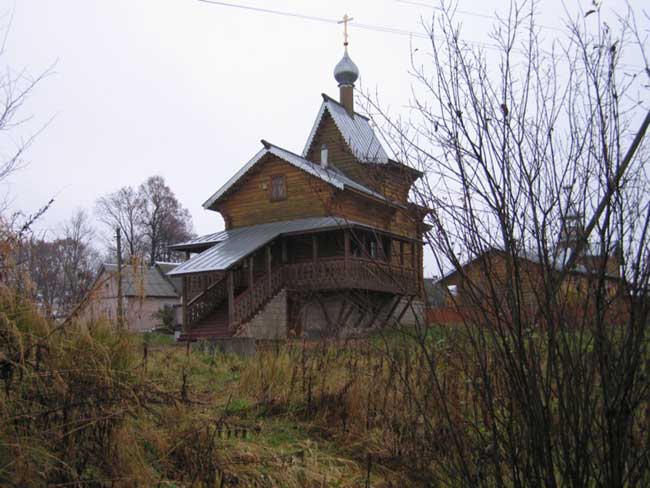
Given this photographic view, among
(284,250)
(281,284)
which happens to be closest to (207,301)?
(281,284)

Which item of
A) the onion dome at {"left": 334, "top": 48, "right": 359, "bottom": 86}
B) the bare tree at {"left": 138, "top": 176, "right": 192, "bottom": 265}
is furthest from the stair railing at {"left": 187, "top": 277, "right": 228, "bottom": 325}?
the bare tree at {"left": 138, "top": 176, "right": 192, "bottom": 265}

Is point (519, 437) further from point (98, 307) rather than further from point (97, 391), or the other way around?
point (98, 307)

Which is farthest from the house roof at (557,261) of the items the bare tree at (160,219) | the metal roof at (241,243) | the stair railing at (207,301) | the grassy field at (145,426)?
the bare tree at (160,219)

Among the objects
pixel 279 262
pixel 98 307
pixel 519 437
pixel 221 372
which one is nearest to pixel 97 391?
pixel 98 307

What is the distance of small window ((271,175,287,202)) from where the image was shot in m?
22.0

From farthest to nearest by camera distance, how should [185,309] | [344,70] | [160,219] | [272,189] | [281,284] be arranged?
[160,219] → [344,70] → [272,189] → [281,284] → [185,309]

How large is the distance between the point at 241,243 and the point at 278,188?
340 centimetres

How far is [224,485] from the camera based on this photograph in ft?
11.8

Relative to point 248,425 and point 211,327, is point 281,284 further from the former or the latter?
point 248,425

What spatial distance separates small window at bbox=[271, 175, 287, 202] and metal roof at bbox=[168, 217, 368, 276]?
101cm

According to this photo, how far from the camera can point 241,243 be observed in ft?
64.3

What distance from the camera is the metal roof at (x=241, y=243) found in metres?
17.8

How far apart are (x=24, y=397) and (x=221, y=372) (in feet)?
14.1

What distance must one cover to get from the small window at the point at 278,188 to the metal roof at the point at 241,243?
3.32 ft
